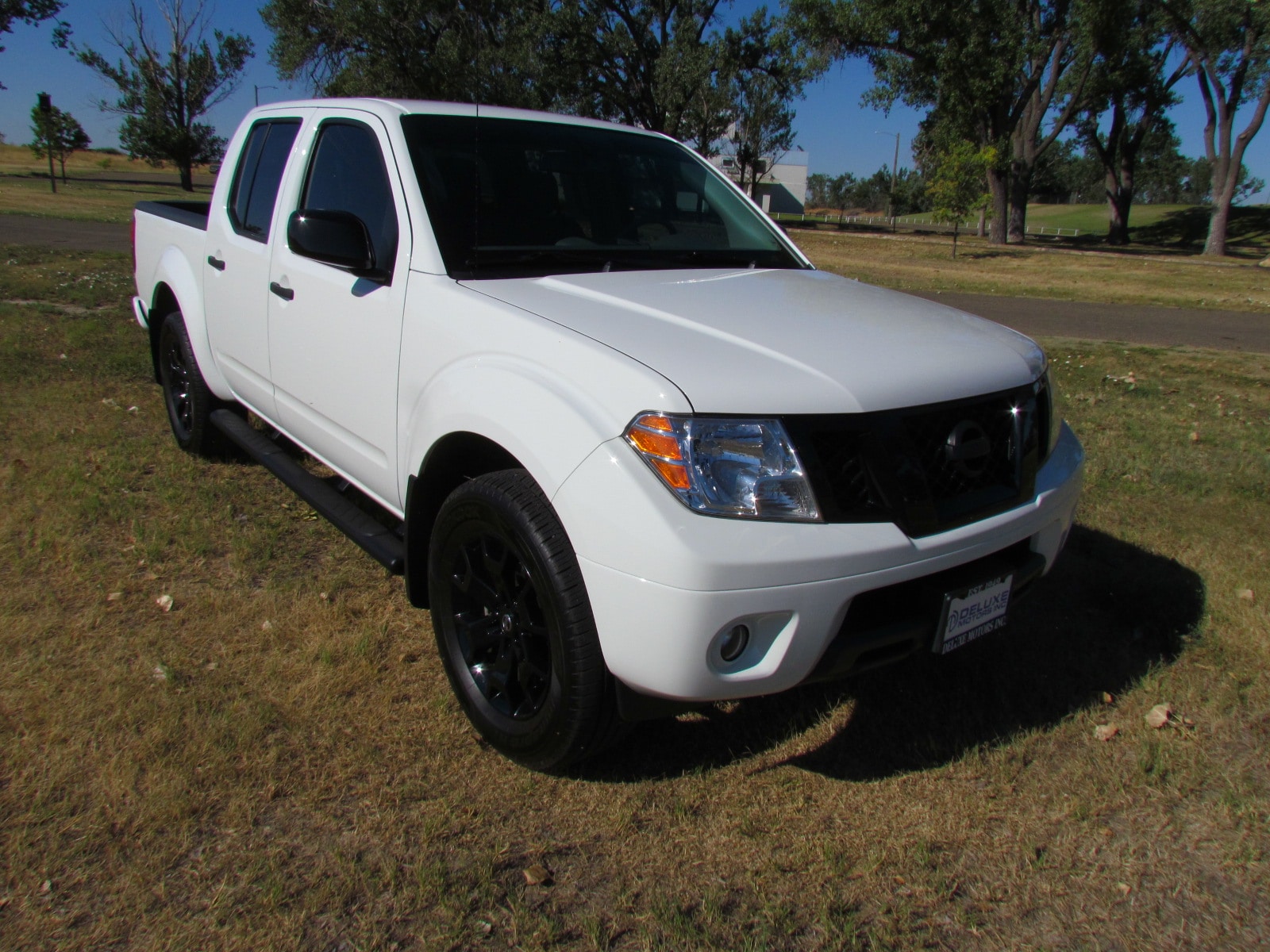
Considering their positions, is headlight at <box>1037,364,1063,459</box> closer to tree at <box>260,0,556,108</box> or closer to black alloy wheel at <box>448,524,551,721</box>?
black alloy wheel at <box>448,524,551,721</box>

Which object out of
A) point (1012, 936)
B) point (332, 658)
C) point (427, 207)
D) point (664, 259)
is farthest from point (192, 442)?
point (1012, 936)

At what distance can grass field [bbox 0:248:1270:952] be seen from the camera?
2.18 meters

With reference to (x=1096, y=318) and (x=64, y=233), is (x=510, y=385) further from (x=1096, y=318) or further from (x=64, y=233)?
(x=64, y=233)

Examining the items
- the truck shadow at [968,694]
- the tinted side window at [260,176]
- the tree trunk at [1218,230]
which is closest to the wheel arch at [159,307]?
the tinted side window at [260,176]

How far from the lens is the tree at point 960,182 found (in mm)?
27750

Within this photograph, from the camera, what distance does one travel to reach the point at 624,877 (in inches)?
90.8

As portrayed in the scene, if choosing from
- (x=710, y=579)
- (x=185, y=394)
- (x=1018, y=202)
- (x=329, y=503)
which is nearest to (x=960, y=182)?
(x=1018, y=202)

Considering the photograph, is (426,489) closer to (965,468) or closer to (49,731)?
(49,731)

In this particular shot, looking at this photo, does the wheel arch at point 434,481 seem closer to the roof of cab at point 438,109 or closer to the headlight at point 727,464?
the headlight at point 727,464

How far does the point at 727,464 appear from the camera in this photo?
6.99ft

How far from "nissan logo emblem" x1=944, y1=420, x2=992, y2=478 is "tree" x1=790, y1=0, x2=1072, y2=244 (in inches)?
1222

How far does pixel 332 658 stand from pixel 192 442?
2502mm

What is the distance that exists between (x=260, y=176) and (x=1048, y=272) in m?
23.9

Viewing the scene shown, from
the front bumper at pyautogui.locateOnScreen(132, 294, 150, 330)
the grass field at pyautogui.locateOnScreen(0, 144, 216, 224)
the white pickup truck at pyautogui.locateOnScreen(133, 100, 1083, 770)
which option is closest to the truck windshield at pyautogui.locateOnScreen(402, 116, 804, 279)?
the white pickup truck at pyautogui.locateOnScreen(133, 100, 1083, 770)
